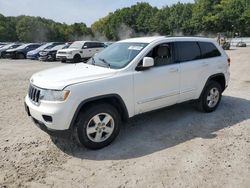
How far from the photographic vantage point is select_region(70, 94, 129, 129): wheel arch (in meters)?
4.26

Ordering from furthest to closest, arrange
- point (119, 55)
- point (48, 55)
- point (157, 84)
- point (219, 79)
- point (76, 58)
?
point (48, 55)
point (76, 58)
point (219, 79)
point (119, 55)
point (157, 84)

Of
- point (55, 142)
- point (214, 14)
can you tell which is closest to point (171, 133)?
point (55, 142)

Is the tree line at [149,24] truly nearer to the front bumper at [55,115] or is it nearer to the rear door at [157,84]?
the rear door at [157,84]

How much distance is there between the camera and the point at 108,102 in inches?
183

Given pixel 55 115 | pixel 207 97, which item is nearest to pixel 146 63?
pixel 55 115

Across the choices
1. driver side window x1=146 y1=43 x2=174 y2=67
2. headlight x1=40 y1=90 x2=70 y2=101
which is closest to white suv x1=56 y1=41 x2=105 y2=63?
driver side window x1=146 y1=43 x2=174 y2=67

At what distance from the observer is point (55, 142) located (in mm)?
4902

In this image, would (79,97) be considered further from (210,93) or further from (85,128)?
(210,93)

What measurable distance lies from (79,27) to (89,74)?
102 meters

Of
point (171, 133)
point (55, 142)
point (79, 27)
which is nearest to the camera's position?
point (55, 142)

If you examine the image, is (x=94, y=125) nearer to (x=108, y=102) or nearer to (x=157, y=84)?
(x=108, y=102)

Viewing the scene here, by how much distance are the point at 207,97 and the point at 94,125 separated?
9.69ft

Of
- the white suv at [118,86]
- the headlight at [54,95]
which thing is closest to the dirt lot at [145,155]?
the white suv at [118,86]

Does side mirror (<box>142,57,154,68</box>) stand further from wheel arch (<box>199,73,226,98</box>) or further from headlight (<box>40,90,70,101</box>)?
wheel arch (<box>199,73,226,98</box>)
